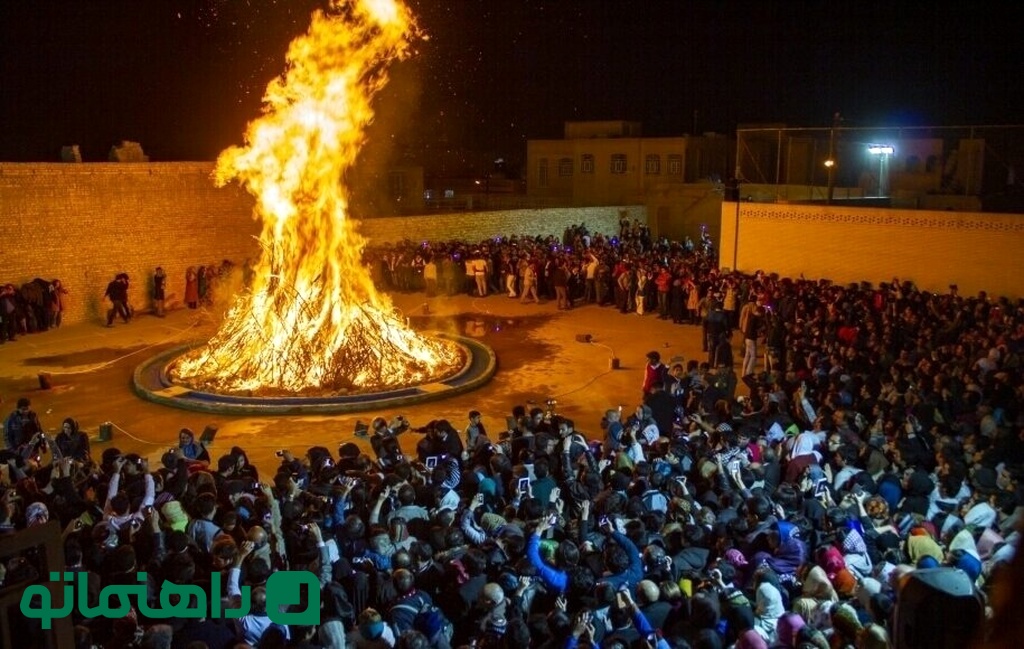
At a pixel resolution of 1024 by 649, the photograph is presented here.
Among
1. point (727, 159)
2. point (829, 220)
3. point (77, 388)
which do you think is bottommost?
point (77, 388)

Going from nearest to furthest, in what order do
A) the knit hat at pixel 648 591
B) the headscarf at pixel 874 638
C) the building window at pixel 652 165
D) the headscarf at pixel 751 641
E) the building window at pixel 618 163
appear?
1. the headscarf at pixel 874 638
2. the headscarf at pixel 751 641
3. the knit hat at pixel 648 591
4. the building window at pixel 652 165
5. the building window at pixel 618 163

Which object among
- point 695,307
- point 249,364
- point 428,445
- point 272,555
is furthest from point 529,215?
point 272,555

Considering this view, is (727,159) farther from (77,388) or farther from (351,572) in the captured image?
(351,572)

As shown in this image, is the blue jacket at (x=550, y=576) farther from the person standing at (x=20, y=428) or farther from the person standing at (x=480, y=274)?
the person standing at (x=480, y=274)

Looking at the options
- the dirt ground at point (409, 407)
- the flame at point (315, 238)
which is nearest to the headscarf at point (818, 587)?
the dirt ground at point (409, 407)

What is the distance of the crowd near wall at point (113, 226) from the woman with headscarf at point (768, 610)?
1777 centimetres

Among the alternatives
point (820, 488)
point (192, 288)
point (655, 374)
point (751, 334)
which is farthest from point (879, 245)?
point (192, 288)

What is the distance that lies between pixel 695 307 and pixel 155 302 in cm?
1491

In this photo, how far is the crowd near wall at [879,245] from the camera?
68.5 ft

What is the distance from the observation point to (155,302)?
80.4ft

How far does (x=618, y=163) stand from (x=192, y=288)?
24.9 meters

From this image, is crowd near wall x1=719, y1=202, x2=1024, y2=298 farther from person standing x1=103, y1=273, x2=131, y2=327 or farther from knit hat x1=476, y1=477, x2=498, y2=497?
person standing x1=103, y1=273, x2=131, y2=327

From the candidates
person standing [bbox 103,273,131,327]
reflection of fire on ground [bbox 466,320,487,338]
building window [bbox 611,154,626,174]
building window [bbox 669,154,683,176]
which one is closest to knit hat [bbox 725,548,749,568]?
reflection of fire on ground [bbox 466,320,487,338]

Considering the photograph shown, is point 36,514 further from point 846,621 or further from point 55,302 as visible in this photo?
point 55,302
